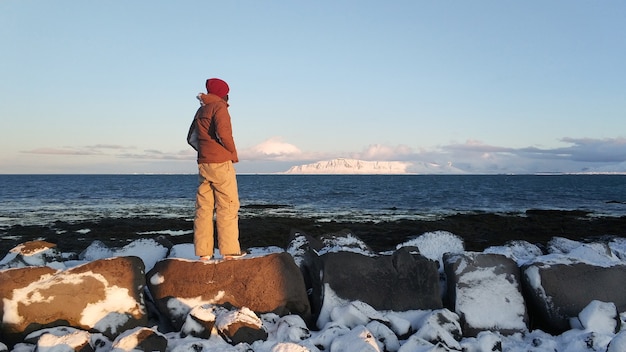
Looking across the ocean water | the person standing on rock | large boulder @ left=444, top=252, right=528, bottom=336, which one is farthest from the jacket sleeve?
the ocean water

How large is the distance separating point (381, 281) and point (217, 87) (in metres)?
3.08

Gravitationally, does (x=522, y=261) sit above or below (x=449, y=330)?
above

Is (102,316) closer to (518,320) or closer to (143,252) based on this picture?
A: (143,252)

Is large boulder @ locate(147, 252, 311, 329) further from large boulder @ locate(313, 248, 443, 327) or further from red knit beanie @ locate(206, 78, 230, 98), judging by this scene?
red knit beanie @ locate(206, 78, 230, 98)

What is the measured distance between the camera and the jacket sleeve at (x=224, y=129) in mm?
5621

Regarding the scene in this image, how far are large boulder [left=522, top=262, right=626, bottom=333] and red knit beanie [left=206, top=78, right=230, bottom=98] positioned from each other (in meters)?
4.34

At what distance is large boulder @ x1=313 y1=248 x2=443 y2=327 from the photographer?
550cm

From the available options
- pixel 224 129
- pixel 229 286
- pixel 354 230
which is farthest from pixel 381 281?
pixel 354 230

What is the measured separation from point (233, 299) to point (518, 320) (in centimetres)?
323

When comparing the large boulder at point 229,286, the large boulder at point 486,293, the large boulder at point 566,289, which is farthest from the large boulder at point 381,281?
the large boulder at point 566,289

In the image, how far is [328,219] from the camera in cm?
2467

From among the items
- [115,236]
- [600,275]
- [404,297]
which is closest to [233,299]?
[404,297]

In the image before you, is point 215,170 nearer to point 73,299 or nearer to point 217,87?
point 217,87

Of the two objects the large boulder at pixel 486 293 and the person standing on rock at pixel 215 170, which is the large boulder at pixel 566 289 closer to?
the large boulder at pixel 486 293
